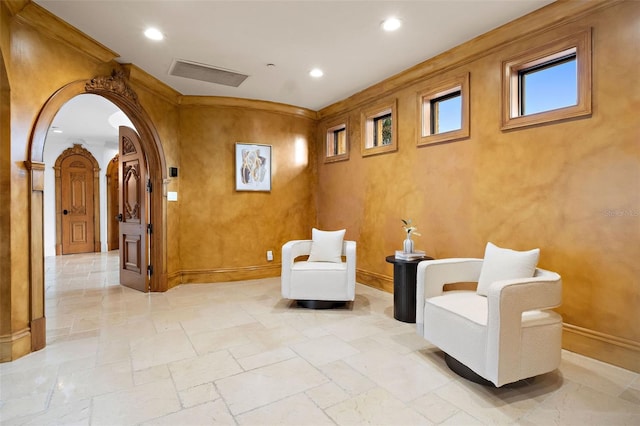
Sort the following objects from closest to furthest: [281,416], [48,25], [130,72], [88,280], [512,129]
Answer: [281,416]
[48,25]
[512,129]
[130,72]
[88,280]

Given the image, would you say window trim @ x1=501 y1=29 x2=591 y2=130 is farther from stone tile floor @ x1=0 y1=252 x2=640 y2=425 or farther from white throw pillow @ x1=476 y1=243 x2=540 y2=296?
stone tile floor @ x1=0 y1=252 x2=640 y2=425

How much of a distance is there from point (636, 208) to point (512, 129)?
1.12m

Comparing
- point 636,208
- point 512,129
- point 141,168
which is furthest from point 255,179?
point 636,208

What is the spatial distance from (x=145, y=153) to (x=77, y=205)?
16.9 feet

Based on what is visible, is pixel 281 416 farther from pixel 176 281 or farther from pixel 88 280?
pixel 88 280

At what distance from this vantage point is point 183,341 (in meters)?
2.88

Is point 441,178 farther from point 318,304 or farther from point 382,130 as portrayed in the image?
point 318,304

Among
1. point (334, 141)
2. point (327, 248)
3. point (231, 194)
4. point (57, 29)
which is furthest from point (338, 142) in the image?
point (57, 29)

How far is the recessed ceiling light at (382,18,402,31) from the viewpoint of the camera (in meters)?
2.86

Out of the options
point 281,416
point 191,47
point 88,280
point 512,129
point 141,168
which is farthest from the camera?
point 88,280

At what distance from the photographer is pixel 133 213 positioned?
4.75 metres

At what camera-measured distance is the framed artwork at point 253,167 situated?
5164 millimetres

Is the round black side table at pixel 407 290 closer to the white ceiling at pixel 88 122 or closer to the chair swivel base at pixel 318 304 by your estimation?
the chair swivel base at pixel 318 304

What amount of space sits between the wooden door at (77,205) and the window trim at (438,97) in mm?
8278
